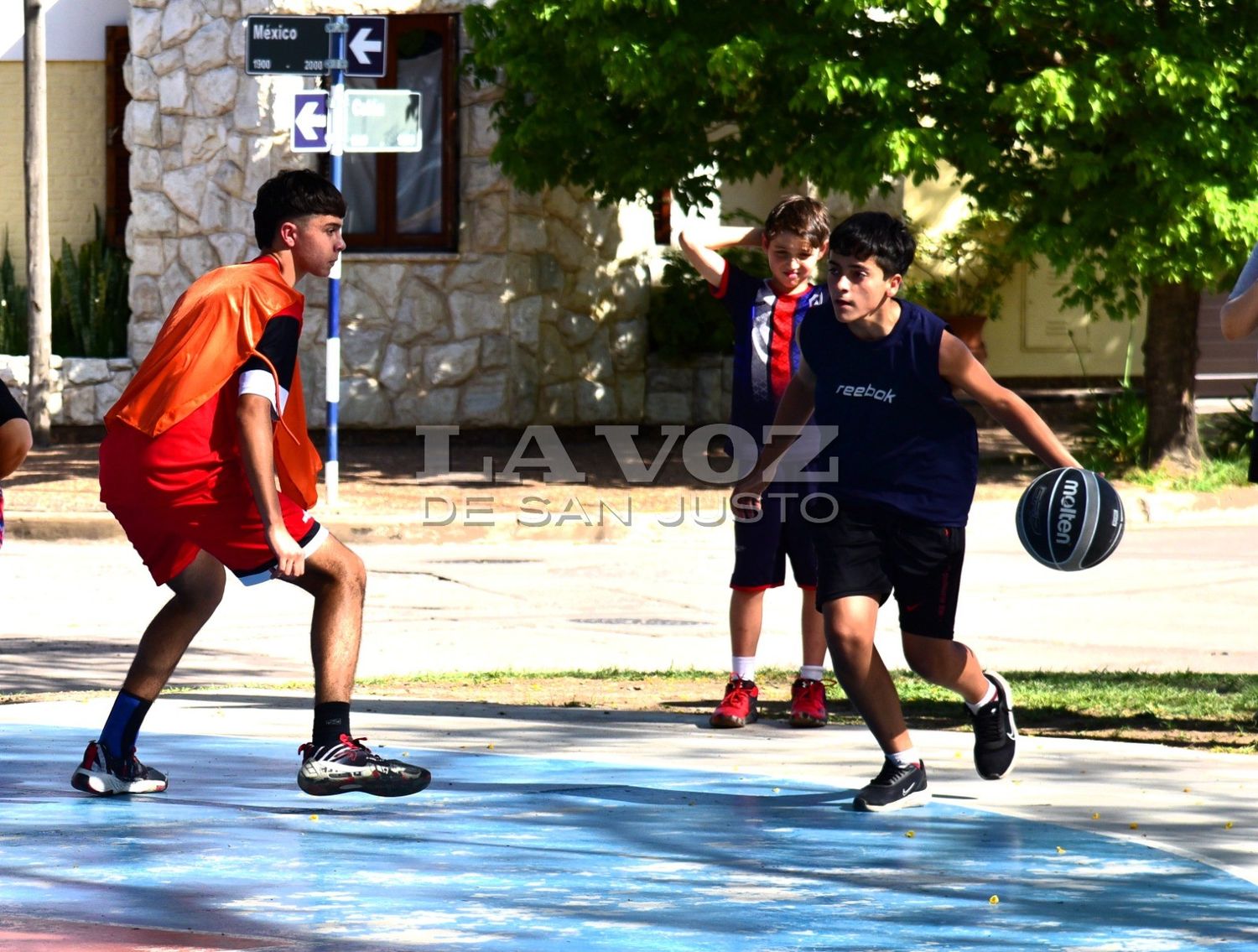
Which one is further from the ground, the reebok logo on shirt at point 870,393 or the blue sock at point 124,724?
the reebok logo on shirt at point 870,393

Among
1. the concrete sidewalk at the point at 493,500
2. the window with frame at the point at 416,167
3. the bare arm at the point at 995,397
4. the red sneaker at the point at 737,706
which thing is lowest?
the concrete sidewalk at the point at 493,500

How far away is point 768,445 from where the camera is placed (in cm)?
693

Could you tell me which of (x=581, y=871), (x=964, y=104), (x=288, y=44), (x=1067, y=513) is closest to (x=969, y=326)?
(x=964, y=104)

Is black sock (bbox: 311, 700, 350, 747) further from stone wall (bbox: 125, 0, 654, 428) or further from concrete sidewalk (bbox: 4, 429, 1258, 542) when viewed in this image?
stone wall (bbox: 125, 0, 654, 428)

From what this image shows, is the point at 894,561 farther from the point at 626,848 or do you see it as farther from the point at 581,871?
the point at 581,871

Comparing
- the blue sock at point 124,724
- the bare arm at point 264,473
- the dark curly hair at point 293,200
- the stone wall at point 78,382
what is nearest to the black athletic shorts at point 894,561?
the bare arm at point 264,473

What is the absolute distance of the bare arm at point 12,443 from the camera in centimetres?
554

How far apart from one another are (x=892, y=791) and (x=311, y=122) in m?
9.79

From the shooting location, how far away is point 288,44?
14.6 meters

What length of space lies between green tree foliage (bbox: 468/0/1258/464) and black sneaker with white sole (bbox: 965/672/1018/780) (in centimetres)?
929

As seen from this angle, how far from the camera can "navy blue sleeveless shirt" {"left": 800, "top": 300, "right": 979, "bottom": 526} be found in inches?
237

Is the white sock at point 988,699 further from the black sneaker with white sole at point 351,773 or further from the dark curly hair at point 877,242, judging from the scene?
the black sneaker with white sole at point 351,773

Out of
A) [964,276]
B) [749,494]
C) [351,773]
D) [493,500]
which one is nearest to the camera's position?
[351,773]

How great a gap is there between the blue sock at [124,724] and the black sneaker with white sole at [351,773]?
0.59m
